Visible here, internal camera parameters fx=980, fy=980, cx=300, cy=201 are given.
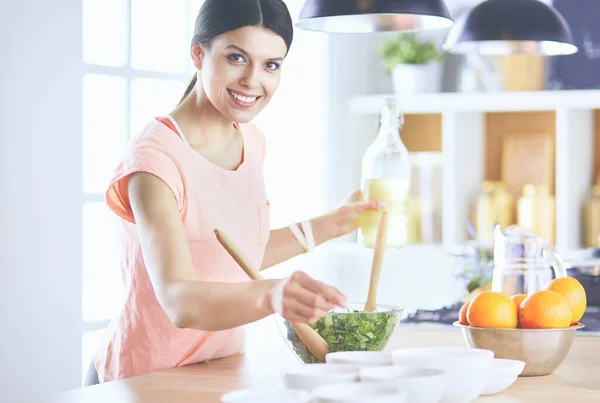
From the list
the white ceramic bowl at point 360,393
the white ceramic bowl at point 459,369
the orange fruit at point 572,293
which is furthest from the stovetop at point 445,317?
the white ceramic bowl at point 360,393

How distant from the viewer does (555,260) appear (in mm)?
2020

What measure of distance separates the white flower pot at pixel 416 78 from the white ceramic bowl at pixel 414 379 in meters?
3.31

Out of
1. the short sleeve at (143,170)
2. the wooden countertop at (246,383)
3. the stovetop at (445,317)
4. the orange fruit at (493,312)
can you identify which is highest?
the short sleeve at (143,170)

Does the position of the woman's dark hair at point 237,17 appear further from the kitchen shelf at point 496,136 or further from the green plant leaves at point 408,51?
the green plant leaves at point 408,51

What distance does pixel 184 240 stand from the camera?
5.62 ft

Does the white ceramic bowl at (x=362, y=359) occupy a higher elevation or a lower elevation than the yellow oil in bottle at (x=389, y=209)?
lower

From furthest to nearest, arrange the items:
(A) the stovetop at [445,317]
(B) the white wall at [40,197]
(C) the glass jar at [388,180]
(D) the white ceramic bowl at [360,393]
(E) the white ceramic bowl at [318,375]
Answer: (B) the white wall at [40,197], (A) the stovetop at [445,317], (C) the glass jar at [388,180], (E) the white ceramic bowl at [318,375], (D) the white ceramic bowl at [360,393]

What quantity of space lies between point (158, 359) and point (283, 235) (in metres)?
0.47

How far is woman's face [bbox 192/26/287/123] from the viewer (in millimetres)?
1898

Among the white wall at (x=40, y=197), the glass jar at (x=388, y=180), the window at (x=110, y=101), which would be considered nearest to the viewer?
the glass jar at (x=388, y=180)

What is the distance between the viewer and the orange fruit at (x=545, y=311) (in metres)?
1.68

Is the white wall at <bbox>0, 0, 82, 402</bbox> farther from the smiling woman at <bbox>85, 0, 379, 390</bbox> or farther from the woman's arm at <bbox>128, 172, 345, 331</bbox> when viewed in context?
the woman's arm at <bbox>128, 172, 345, 331</bbox>

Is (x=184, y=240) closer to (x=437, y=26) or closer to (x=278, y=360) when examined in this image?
(x=278, y=360)

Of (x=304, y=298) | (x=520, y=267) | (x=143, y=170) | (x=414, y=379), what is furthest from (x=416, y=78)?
(x=414, y=379)
